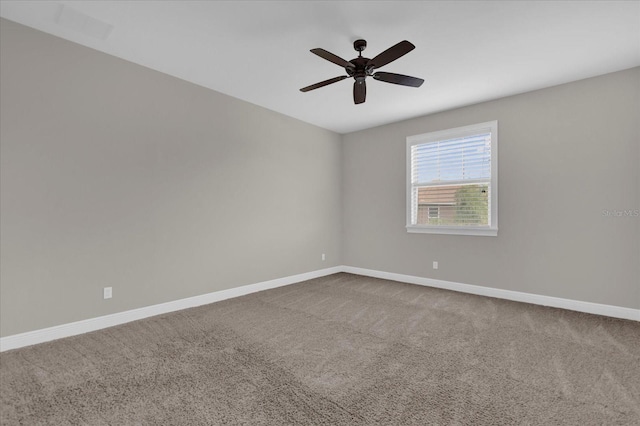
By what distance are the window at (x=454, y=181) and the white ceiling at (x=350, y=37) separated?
2.64ft

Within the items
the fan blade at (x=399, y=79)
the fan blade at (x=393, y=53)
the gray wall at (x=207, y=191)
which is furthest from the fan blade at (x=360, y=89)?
the gray wall at (x=207, y=191)

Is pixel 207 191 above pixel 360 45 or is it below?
below

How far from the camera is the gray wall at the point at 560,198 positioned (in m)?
3.20

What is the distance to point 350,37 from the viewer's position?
2660 millimetres

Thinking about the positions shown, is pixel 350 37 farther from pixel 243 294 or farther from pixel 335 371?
pixel 243 294

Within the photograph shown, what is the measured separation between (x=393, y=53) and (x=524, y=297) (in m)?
3.48

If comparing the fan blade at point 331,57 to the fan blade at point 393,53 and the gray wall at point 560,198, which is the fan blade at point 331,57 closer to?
the fan blade at point 393,53

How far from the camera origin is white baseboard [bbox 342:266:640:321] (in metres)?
3.21

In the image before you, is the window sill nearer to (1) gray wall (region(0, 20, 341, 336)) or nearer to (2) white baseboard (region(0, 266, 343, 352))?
(1) gray wall (region(0, 20, 341, 336))

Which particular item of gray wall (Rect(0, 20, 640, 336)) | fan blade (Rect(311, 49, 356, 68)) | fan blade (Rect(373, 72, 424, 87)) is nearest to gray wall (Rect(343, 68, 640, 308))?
gray wall (Rect(0, 20, 640, 336))

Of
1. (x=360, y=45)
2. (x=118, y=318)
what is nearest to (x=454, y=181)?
(x=360, y=45)

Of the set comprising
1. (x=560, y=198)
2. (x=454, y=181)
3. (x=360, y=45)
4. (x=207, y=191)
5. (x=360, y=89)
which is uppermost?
(x=360, y=45)

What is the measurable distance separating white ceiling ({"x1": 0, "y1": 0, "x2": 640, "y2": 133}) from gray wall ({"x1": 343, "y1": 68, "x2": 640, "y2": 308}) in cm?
35

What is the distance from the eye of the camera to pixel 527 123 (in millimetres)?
3785
